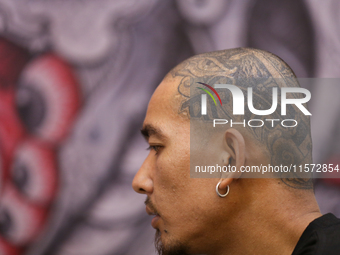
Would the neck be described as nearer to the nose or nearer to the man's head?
the man's head

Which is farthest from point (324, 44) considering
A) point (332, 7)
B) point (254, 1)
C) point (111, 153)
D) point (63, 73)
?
point (63, 73)

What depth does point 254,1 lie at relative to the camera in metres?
1.66

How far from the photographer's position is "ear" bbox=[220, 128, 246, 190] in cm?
96

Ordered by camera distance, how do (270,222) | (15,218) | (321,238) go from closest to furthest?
(321,238) → (270,222) → (15,218)

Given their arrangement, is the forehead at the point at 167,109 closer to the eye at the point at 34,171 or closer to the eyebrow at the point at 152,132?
the eyebrow at the point at 152,132

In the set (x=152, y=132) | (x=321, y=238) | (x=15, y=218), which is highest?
(x=152, y=132)

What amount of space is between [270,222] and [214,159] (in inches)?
11.5

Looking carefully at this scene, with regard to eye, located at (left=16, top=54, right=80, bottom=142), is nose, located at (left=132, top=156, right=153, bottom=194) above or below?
below

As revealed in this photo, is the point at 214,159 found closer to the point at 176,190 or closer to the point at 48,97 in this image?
the point at 176,190

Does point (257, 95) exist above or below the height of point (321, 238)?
above

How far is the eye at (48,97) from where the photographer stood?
159 centimetres

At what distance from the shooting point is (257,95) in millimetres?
→ 1033

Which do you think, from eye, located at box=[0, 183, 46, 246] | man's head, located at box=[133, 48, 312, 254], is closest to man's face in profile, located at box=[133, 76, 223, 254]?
man's head, located at box=[133, 48, 312, 254]

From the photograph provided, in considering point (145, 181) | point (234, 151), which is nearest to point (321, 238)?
point (234, 151)
